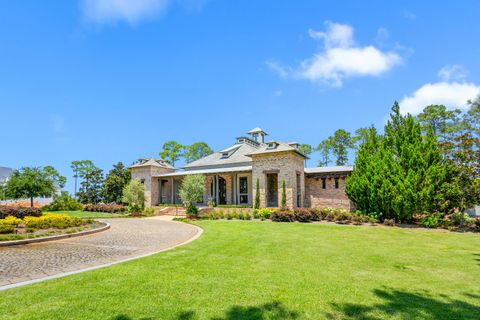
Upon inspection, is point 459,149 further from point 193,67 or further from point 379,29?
point 193,67

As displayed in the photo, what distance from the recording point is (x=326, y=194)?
74.6ft

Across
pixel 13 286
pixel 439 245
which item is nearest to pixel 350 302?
pixel 13 286

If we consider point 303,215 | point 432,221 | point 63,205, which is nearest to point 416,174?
point 432,221

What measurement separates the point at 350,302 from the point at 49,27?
13627 mm

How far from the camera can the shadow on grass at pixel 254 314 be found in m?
3.59

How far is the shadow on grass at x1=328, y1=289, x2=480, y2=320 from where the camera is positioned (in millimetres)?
3748

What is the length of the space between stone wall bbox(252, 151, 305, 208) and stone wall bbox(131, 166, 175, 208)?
43.0 feet

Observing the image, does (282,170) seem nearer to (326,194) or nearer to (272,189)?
(272,189)

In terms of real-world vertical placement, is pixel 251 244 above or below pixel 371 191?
below

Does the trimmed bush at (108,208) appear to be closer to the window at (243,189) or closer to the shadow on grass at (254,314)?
the window at (243,189)

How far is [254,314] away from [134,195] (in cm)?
2637

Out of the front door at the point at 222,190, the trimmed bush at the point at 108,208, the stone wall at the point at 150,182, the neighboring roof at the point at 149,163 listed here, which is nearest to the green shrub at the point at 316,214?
the front door at the point at 222,190

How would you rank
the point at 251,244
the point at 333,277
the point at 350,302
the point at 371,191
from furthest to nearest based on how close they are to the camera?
the point at 371,191 < the point at 251,244 < the point at 333,277 < the point at 350,302

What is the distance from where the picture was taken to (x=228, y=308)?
388cm
